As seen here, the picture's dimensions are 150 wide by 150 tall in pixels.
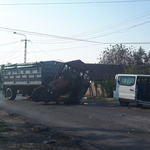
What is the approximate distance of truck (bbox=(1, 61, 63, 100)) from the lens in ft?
61.2

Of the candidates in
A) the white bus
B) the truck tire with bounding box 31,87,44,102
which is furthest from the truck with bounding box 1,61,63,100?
the white bus

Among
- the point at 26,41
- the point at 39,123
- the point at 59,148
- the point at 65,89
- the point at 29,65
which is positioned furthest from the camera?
the point at 26,41

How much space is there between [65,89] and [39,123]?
723 cm

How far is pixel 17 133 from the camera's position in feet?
27.0

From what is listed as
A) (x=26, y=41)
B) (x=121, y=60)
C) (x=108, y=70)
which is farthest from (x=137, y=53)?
(x=26, y=41)

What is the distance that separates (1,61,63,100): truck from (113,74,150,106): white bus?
579 cm

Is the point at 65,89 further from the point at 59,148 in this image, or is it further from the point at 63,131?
the point at 59,148

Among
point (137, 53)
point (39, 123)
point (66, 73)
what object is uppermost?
point (137, 53)

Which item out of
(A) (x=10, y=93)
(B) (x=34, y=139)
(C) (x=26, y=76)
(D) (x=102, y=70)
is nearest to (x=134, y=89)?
(B) (x=34, y=139)

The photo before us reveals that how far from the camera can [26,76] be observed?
19906mm

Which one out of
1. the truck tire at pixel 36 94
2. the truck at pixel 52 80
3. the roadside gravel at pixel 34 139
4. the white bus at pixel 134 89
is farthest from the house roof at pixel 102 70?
the roadside gravel at pixel 34 139

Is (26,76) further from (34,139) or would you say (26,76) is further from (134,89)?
(34,139)

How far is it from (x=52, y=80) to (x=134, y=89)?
677 centimetres

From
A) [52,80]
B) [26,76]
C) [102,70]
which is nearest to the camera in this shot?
[52,80]
